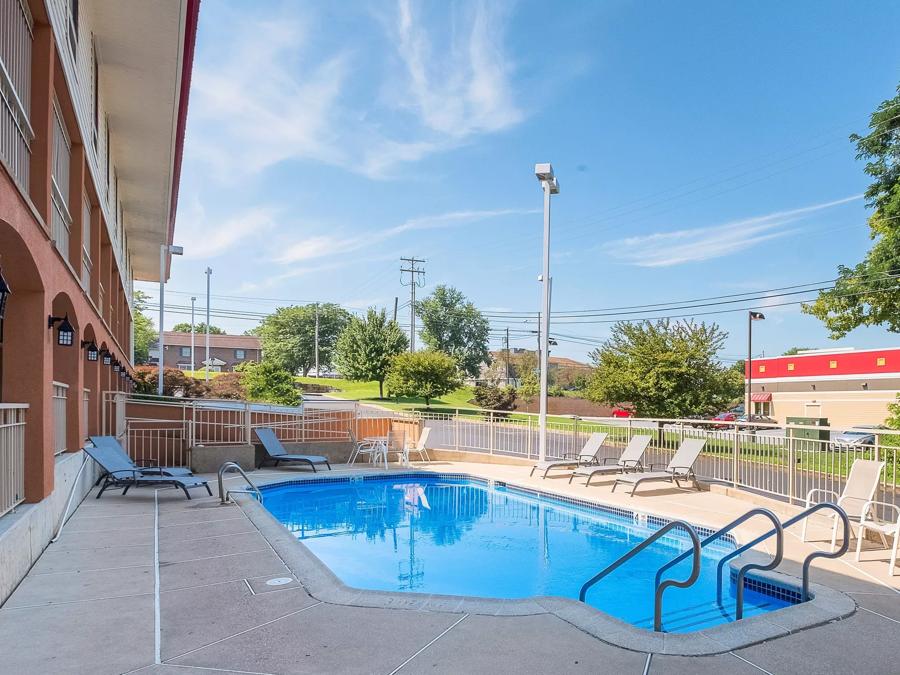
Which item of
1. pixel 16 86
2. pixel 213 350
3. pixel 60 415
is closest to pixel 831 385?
pixel 60 415

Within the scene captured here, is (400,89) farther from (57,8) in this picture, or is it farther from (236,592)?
(236,592)

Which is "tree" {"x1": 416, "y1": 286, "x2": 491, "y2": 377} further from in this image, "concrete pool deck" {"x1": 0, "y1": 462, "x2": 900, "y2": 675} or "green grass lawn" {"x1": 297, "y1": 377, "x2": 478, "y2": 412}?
"concrete pool deck" {"x1": 0, "y1": 462, "x2": 900, "y2": 675}

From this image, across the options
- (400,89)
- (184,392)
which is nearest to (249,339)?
(184,392)

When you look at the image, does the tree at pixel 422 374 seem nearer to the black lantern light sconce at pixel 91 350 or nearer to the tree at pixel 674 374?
the tree at pixel 674 374

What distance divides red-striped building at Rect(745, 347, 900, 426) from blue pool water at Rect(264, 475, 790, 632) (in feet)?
118

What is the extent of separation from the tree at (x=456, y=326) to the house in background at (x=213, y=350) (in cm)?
2409

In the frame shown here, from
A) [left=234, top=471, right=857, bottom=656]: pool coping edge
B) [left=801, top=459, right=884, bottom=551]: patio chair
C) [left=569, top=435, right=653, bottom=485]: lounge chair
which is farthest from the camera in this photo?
[left=569, top=435, right=653, bottom=485]: lounge chair

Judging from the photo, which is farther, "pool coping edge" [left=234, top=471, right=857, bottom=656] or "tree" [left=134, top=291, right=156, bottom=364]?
"tree" [left=134, top=291, right=156, bottom=364]

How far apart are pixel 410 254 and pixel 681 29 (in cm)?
3927

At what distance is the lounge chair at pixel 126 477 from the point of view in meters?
10.7

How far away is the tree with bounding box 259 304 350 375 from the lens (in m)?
71.8

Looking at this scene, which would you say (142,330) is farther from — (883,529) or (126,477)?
(883,529)

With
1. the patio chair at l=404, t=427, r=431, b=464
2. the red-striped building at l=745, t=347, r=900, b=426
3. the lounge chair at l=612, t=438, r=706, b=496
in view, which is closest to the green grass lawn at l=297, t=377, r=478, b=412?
the red-striped building at l=745, t=347, r=900, b=426

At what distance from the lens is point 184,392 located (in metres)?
28.9
